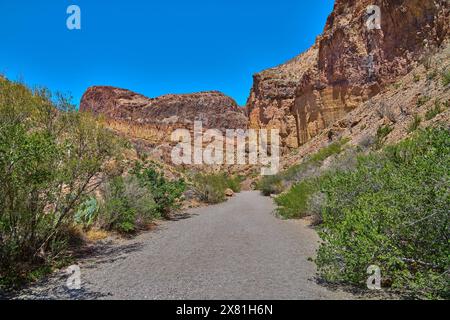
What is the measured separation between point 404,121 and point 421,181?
589 inches

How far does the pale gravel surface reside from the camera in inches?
181

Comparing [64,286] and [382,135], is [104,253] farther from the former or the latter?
[382,135]

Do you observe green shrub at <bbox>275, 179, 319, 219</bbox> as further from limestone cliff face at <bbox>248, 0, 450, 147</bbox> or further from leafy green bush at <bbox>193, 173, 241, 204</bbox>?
limestone cliff face at <bbox>248, 0, 450, 147</bbox>

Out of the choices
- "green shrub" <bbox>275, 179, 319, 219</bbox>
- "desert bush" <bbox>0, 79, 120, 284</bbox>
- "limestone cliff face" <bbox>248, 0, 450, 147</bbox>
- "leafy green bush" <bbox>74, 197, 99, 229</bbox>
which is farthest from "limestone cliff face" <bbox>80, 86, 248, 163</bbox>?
"desert bush" <bbox>0, 79, 120, 284</bbox>

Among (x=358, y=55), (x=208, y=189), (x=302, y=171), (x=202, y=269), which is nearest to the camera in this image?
(x=202, y=269)

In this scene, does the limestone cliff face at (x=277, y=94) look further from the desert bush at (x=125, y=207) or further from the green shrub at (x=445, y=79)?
the desert bush at (x=125, y=207)

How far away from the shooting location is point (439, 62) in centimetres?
2108

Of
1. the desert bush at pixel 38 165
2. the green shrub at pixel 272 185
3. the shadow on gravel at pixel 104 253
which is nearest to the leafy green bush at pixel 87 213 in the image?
the shadow on gravel at pixel 104 253

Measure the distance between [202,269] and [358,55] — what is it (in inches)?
1420

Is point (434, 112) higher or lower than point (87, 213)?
higher

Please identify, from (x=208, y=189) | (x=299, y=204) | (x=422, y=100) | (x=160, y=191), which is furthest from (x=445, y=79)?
(x=160, y=191)

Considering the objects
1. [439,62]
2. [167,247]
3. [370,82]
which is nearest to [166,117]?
[370,82]

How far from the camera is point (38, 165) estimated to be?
550 cm

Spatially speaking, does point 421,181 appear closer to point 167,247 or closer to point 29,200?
point 167,247
